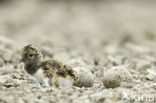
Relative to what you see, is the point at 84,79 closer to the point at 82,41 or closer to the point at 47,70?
the point at 47,70

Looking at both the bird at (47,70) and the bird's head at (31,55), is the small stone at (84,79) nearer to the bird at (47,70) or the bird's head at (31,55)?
the bird at (47,70)

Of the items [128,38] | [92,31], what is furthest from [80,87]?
[92,31]

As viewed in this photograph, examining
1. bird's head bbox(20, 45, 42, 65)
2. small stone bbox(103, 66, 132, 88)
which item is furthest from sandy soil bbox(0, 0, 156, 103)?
bird's head bbox(20, 45, 42, 65)

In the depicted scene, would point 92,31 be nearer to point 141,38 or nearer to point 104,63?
point 141,38

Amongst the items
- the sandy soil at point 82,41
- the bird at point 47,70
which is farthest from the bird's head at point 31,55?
the sandy soil at point 82,41

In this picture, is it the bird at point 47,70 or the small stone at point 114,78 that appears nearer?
the small stone at point 114,78
